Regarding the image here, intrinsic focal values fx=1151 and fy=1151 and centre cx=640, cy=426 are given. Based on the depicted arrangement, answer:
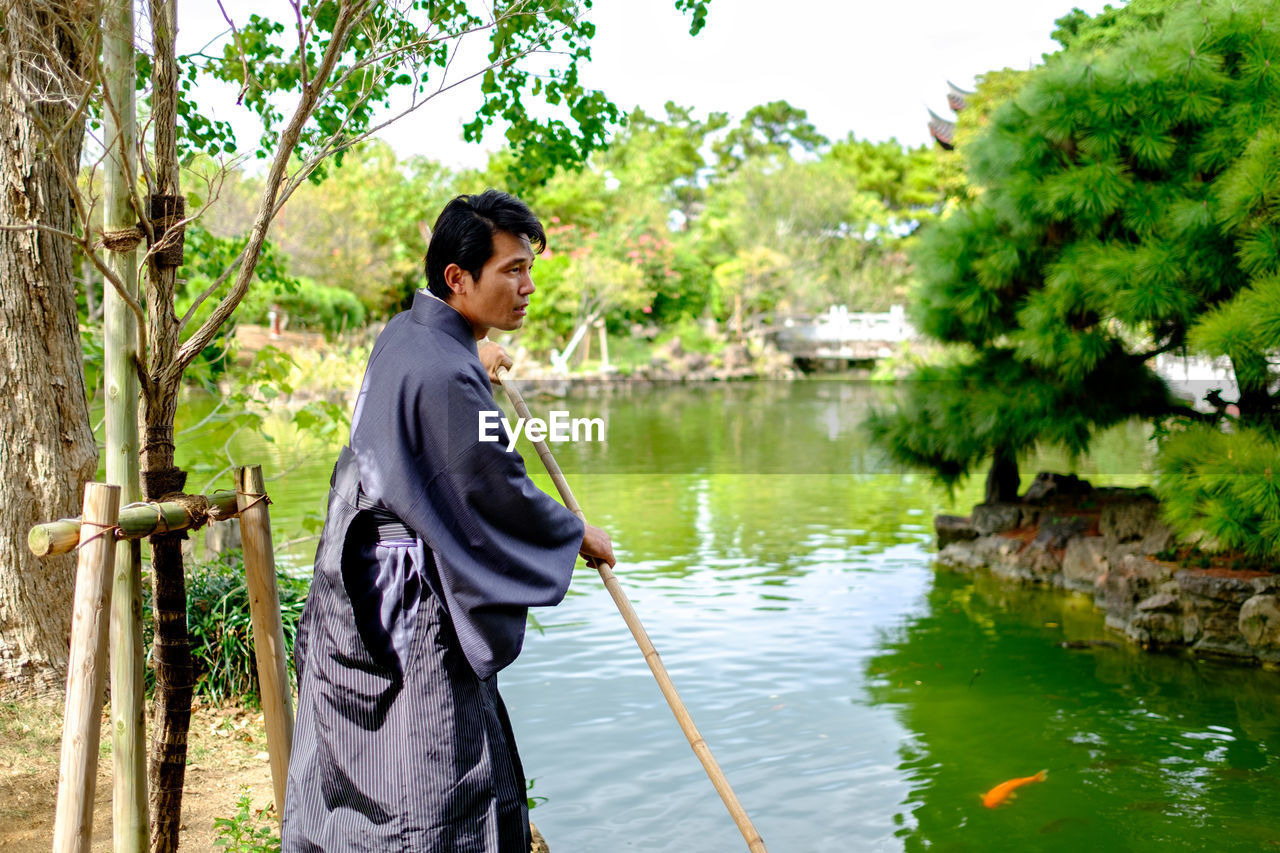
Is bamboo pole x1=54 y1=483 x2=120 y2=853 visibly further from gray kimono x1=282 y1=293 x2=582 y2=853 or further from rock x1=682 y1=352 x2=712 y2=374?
rock x1=682 y1=352 x2=712 y2=374

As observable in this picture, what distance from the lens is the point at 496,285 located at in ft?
5.84

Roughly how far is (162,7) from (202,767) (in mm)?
1799

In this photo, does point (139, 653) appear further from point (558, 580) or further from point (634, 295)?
point (634, 295)

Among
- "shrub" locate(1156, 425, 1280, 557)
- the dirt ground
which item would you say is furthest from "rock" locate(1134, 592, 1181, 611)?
the dirt ground

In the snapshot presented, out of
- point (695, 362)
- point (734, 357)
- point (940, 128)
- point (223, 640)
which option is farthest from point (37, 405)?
point (734, 357)

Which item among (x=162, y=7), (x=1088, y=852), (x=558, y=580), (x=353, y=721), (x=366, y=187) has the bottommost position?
(x=1088, y=852)

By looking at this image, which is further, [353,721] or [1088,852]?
[1088,852]

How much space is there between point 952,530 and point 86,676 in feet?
17.9

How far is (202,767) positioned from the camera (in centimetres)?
283

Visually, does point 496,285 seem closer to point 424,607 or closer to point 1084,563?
point 424,607

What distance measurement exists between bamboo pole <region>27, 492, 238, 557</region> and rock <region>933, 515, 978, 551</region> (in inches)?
203

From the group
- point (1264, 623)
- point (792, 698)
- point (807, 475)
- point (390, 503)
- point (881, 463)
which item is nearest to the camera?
point (390, 503)

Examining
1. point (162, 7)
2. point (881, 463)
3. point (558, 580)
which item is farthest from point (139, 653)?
point (881, 463)

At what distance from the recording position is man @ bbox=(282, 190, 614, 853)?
5.43 feet
